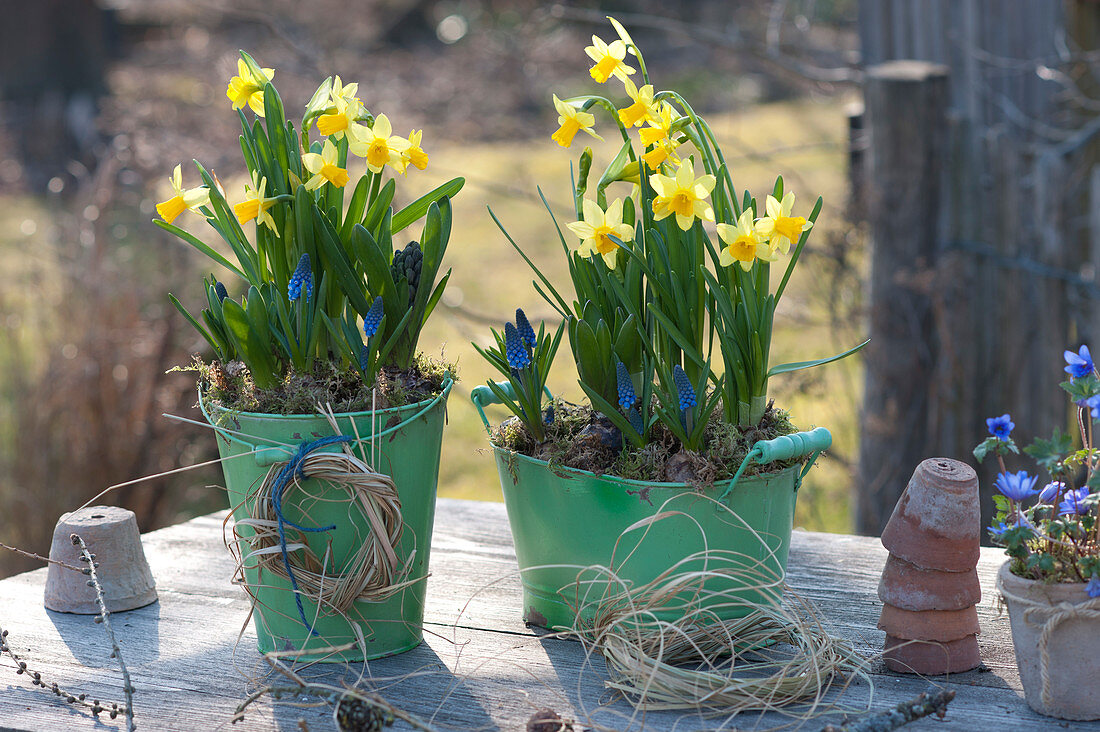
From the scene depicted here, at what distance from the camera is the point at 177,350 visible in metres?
3.41

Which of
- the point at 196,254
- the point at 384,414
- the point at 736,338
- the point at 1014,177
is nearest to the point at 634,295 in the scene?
the point at 736,338

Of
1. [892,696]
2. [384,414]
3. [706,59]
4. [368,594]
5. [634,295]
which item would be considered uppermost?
[706,59]

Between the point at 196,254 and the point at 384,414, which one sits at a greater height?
the point at 196,254

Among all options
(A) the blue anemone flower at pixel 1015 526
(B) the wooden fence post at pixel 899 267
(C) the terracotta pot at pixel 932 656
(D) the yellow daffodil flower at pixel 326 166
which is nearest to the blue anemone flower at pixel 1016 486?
(A) the blue anemone flower at pixel 1015 526

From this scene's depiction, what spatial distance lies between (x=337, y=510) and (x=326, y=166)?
0.46 metres

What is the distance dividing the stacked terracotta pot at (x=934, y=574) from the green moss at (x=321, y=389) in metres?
0.67

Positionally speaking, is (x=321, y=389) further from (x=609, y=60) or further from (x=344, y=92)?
(x=609, y=60)

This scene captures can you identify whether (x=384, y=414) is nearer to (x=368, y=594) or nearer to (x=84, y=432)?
(x=368, y=594)

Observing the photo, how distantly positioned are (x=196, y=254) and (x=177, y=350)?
68 centimetres

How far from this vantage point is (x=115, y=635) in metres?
1.54

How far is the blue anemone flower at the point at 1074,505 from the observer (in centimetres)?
119

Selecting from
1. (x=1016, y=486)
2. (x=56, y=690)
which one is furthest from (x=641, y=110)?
(x=56, y=690)

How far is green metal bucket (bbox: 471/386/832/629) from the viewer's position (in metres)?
1.36

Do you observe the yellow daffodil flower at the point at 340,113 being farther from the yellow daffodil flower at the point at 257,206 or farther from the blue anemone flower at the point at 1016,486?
the blue anemone flower at the point at 1016,486
